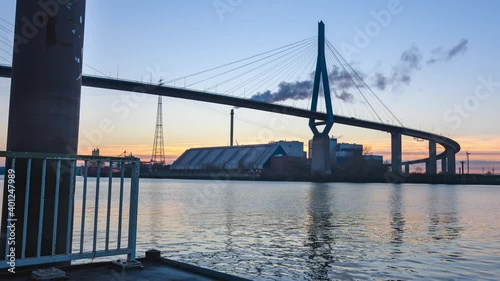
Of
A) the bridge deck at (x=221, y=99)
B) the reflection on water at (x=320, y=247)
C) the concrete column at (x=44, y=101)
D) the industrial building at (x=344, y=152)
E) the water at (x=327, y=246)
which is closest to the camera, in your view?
the concrete column at (x=44, y=101)

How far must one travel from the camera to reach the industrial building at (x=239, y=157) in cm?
14438

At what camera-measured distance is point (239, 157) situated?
156m

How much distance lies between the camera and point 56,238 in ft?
16.8

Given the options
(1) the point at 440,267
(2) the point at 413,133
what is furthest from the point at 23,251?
Answer: (2) the point at 413,133

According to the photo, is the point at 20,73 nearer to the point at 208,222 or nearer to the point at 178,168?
the point at 208,222

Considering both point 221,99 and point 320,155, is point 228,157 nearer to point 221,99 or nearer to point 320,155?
point 320,155

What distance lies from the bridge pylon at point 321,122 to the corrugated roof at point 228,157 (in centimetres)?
5747

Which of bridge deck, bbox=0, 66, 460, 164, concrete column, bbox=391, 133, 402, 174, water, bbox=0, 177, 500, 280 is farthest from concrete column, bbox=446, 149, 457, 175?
water, bbox=0, 177, 500, 280

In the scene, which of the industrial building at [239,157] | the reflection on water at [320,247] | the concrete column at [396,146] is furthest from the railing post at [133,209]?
the industrial building at [239,157]

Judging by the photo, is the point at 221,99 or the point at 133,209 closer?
the point at 133,209

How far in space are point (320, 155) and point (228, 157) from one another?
80.1 metres

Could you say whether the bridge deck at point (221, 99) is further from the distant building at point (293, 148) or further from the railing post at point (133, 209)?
the distant building at point (293, 148)

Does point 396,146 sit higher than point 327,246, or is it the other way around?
point 396,146

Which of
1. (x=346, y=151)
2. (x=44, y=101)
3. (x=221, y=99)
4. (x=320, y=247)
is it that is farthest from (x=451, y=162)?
(x=44, y=101)
